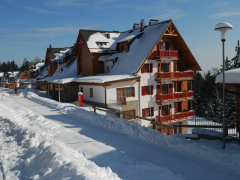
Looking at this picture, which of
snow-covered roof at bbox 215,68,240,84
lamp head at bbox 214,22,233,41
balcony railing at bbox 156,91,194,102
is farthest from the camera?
balcony railing at bbox 156,91,194,102

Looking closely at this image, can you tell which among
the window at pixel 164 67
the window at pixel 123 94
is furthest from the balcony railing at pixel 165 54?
the window at pixel 123 94

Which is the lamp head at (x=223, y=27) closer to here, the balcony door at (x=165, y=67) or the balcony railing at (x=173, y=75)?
the balcony railing at (x=173, y=75)

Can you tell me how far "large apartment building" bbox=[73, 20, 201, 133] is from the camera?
25109mm

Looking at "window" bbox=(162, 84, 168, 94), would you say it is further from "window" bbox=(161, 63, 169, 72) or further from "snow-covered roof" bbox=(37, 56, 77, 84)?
"snow-covered roof" bbox=(37, 56, 77, 84)

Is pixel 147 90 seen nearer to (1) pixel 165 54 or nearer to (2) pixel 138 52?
(2) pixel 138 52

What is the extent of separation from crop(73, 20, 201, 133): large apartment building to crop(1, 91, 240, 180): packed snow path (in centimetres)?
1191

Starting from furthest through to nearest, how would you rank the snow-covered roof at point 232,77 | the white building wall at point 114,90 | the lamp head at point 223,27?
the white building wall at point 114,90
the snow-covered roof at point 232,77
the lamp head at point 223,27

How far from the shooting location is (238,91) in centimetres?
962

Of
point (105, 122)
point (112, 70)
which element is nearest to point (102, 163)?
point (105, 122)

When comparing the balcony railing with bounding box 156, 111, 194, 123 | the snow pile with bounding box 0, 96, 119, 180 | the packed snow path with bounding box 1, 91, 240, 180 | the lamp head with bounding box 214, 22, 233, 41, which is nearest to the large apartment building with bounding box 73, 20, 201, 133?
the balcony railing with bounding box 156, 111, 194, 123

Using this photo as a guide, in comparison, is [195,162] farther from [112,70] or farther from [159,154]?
[112,70]

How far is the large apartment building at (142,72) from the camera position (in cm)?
2511

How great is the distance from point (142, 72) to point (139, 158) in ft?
59.3

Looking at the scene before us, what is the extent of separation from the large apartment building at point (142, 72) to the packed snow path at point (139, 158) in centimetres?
1191
